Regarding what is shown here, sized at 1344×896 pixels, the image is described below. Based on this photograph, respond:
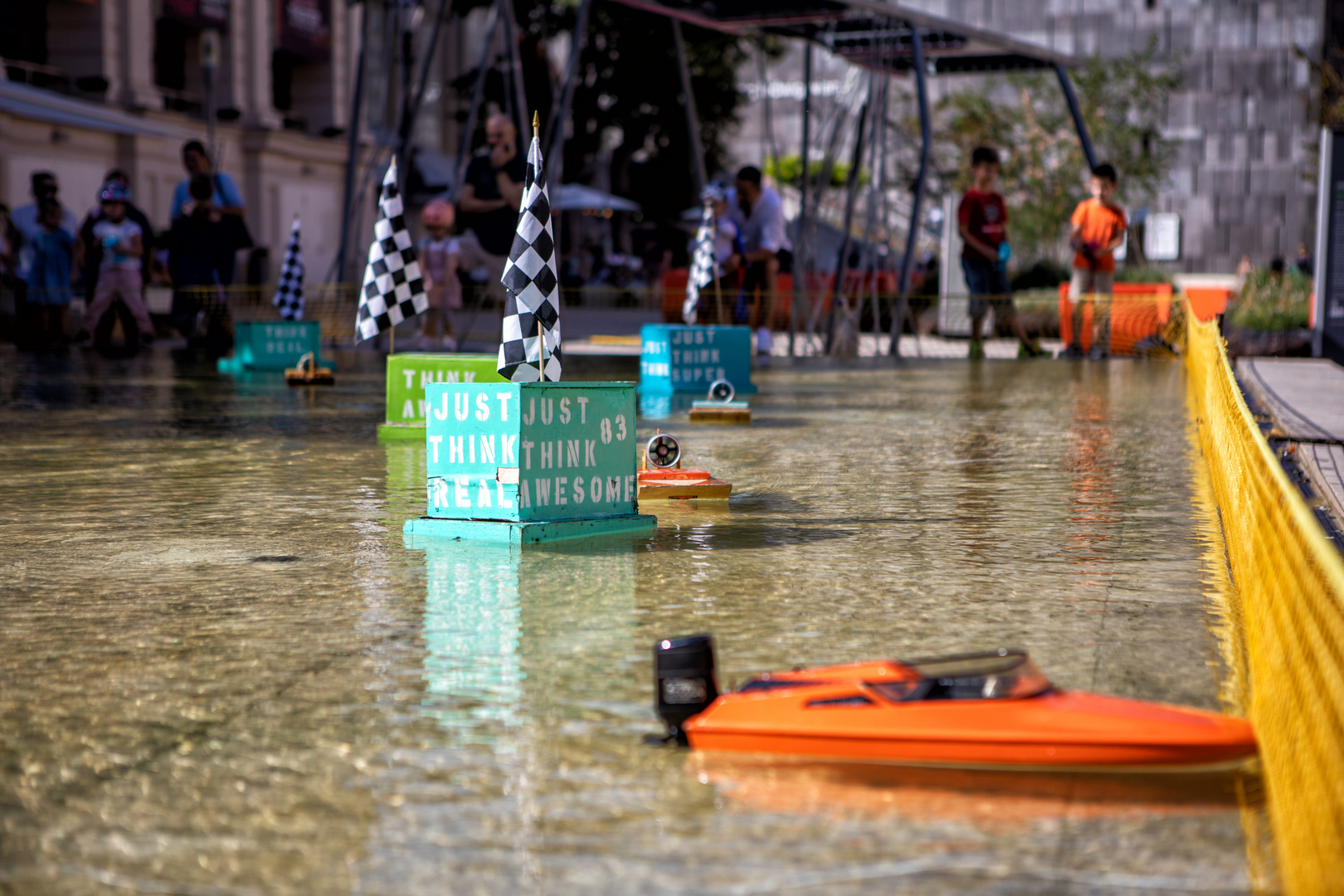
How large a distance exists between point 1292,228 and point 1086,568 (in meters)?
53.4

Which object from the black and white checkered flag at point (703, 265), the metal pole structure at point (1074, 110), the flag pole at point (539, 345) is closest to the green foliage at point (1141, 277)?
the metal pole structure at point (1074, 110)

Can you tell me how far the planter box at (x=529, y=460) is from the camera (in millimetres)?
6250

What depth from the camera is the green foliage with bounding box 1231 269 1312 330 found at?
2261cm

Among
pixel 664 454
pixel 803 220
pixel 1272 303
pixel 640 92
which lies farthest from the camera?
pixel 640 92

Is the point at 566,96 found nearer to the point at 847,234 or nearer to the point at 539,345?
the point at 847,234

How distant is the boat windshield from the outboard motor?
1.30ft

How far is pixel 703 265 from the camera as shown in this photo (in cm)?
1762

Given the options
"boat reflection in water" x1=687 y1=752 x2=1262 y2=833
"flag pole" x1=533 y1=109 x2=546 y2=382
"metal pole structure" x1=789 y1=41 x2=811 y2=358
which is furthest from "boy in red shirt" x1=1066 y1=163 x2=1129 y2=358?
"boat reflection in water" x1=687 y1=752 x2=1262 y2=833

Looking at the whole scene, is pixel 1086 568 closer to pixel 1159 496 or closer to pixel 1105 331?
pixel 1159 496

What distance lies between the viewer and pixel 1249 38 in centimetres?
5522

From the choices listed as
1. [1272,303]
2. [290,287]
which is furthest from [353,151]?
[1272,303]

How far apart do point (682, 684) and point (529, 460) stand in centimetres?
261

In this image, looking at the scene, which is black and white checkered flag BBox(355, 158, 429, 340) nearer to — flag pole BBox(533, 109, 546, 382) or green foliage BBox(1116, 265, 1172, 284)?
flag pole BBox(533, 109, 546, 382)

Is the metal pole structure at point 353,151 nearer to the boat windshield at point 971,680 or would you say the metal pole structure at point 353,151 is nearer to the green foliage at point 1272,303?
the green foliage at point 1272,303
